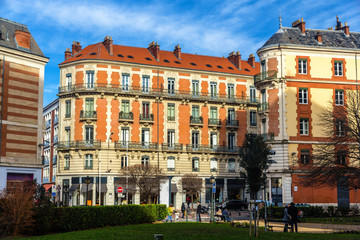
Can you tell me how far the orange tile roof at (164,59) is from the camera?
6031 centimetres

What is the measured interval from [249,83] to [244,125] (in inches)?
228

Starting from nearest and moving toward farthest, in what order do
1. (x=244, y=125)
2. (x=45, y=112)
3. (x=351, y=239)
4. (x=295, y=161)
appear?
1. (x=351, y=239)
2. (x=295, y=161)
3. (x=244, y=125)
4. (x=45, y=112)

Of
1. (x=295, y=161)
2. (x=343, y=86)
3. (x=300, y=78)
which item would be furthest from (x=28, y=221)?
(x=343, y=86)

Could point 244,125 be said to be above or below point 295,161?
above

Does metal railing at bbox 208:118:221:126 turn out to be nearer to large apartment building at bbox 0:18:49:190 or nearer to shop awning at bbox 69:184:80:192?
shop awning at bbox 69:184:80:192

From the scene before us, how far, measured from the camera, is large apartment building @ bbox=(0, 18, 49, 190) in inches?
1250

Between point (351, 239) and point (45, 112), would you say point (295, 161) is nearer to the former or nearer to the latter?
point (351, 239)

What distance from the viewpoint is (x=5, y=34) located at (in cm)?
3369

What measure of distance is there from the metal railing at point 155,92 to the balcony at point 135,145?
5980mm

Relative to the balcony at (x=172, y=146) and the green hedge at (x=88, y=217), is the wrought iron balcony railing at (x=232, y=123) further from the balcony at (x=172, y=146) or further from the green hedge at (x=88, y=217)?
the green hedge at (x=88, y=217)

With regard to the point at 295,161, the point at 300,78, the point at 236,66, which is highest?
the point at 236,66

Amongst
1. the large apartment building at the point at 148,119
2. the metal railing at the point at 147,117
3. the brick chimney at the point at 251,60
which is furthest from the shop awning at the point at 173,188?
the brick chimney at the point at 251,60

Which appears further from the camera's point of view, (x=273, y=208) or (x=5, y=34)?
(x=273, y=208)

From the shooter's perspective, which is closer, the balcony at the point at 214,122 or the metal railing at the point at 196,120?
the metal railing at the point at 196,120
